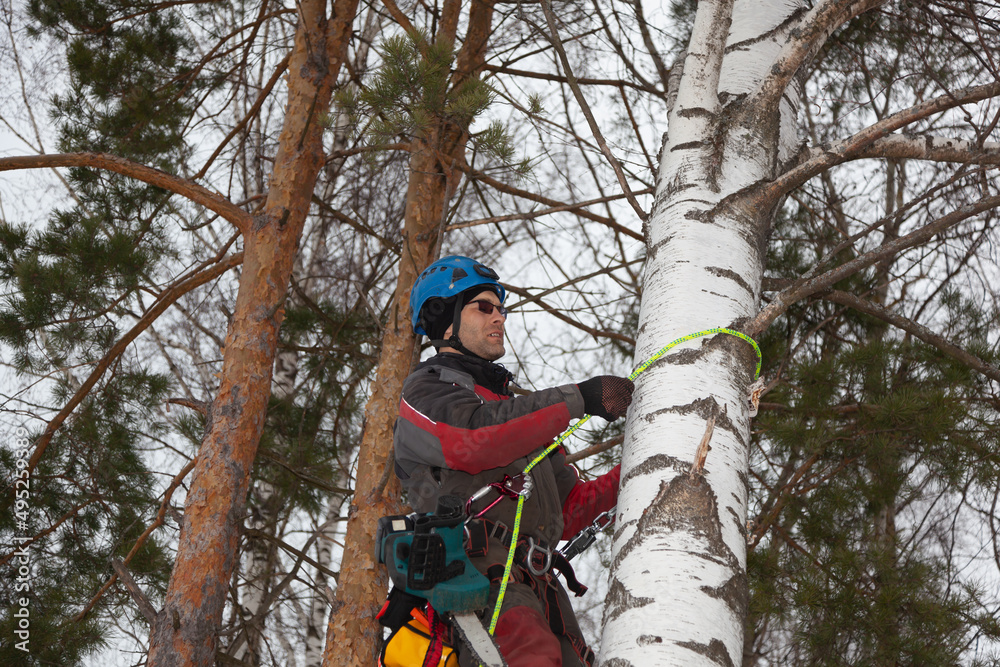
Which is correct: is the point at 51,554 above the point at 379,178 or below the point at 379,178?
below

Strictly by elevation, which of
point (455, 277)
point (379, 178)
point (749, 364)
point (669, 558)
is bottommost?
point (669, 558)

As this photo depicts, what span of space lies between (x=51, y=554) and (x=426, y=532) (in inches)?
143

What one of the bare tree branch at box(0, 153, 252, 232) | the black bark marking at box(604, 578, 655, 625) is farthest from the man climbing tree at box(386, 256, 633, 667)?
the bare tree branch at box(0, 153, 252, 232)

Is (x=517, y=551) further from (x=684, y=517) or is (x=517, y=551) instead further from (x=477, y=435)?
(x=684, y=517)

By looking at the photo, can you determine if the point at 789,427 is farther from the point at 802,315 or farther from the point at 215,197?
the point at 215,197

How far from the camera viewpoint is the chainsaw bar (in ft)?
6.45

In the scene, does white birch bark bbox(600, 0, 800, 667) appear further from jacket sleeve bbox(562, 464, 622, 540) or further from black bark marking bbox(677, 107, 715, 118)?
jacket sleeve bbox(562, 464, 622, 540)

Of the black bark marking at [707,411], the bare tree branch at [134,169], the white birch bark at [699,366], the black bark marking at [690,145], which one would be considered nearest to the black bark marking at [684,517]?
the white birch bark at [699,366]

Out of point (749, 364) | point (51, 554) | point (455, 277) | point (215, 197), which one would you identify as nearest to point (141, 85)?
point (215, 197)

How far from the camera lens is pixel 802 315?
4.41 m

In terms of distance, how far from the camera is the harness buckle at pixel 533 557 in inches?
89.4

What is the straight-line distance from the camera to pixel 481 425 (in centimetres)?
213

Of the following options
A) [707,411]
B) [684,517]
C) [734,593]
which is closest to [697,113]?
[707,411]

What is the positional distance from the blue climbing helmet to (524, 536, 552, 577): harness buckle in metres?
0.82
